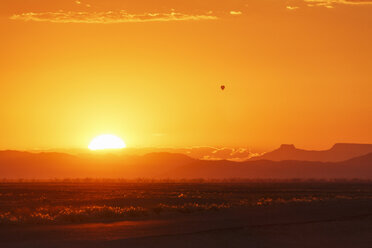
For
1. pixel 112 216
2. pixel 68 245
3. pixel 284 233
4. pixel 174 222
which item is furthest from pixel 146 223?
pixel 68 245

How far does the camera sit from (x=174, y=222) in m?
31.2

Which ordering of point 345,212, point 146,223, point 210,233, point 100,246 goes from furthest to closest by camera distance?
point 345,212
point 146,223
point 210,233
point 100,246

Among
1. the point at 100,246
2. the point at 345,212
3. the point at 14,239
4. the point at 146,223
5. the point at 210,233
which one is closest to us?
the point at 100,246

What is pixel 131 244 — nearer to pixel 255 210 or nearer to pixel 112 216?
pixel 112 216

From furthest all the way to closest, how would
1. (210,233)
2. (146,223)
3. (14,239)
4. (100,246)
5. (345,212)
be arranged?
(345,212) → (146,223) → (210,233) → (14,239) → (100,246)

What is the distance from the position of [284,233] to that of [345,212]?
A: 442 inches

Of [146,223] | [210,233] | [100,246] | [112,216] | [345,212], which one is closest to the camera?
[100,246]

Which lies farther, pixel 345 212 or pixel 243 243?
pixel 345 212

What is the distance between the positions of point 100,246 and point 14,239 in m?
3.48

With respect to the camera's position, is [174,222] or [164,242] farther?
[174,222]

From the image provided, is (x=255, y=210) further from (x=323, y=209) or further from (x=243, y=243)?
(x=243, y=243)

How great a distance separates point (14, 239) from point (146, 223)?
7442 mm

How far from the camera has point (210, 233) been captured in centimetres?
2675

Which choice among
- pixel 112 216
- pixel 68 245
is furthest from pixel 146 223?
pixel 68 245
